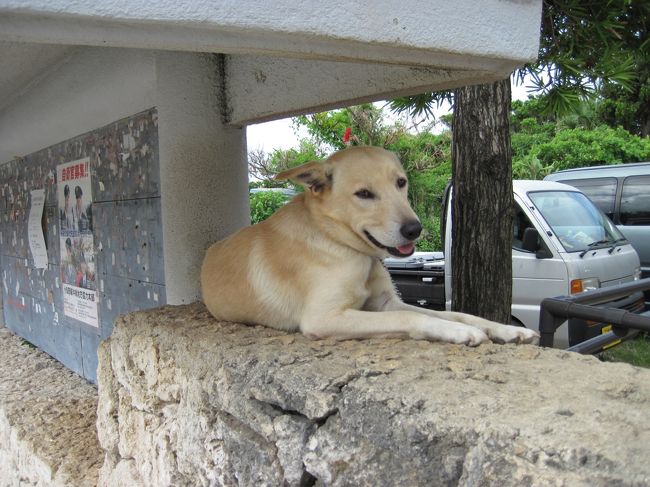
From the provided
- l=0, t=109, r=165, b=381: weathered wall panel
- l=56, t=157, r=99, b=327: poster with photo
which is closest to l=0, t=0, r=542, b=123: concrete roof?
l=0, t=109, r=165, b=381: weathered wall panel

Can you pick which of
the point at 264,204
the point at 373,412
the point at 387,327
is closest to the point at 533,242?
the point at 387,327

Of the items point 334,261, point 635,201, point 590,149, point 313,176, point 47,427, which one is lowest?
point 47,427

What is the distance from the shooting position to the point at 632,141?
16.2 metres

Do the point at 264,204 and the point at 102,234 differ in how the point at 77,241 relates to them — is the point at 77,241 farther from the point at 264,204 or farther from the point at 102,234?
the point at 264,204

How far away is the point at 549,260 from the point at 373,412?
4.96 metres

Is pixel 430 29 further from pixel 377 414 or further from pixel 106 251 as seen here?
pixel 106 251

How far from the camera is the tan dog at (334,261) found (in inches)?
91.8

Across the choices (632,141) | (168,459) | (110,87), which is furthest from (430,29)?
(632,141)

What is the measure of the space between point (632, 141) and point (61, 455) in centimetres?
1681

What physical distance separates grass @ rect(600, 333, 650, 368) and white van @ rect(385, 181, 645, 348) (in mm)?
525

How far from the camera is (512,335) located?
2.28 meters

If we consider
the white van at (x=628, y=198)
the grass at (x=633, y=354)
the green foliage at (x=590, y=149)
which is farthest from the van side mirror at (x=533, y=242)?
the green foliage at (x=590, y=149)

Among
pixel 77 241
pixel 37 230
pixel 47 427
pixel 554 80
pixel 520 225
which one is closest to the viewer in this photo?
pixel 554 80

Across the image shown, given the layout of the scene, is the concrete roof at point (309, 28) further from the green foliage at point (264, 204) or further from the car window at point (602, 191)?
the green foliage at point (264, 204)
